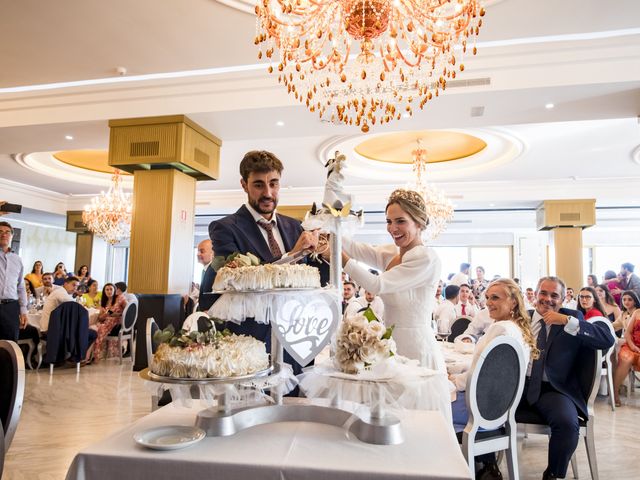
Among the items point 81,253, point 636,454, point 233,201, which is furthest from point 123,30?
point 81,253

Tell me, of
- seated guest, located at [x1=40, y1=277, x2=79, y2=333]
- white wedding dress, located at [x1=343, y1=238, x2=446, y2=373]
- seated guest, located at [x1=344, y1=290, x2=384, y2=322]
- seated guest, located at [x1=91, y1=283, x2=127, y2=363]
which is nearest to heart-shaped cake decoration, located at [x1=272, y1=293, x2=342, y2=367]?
white wedding dress, located at [x1=343, y1=238, x2=446, y2=373]

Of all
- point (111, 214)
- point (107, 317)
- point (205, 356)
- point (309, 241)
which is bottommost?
point (107, 317)

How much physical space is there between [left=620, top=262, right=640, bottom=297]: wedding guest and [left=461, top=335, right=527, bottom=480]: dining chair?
736cm

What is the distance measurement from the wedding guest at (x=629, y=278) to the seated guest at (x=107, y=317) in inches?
347

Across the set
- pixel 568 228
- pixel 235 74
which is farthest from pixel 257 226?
pixel 568 228

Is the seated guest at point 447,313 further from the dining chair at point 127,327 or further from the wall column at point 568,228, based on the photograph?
the wall column at point 568,228

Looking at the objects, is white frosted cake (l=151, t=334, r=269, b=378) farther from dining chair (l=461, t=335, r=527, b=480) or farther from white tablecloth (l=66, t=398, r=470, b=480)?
dining chair (l=461, t=335, r=527, b=480)

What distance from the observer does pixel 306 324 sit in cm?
176

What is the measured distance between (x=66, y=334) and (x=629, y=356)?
7.34 metres

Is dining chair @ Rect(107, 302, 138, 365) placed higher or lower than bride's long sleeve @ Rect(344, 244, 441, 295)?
lower

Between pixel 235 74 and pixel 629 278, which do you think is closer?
pixel 235 74

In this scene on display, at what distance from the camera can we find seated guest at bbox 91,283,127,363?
320 inches

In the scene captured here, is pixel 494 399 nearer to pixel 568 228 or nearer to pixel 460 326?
pixel 460 326

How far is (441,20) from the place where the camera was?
3424 mm
